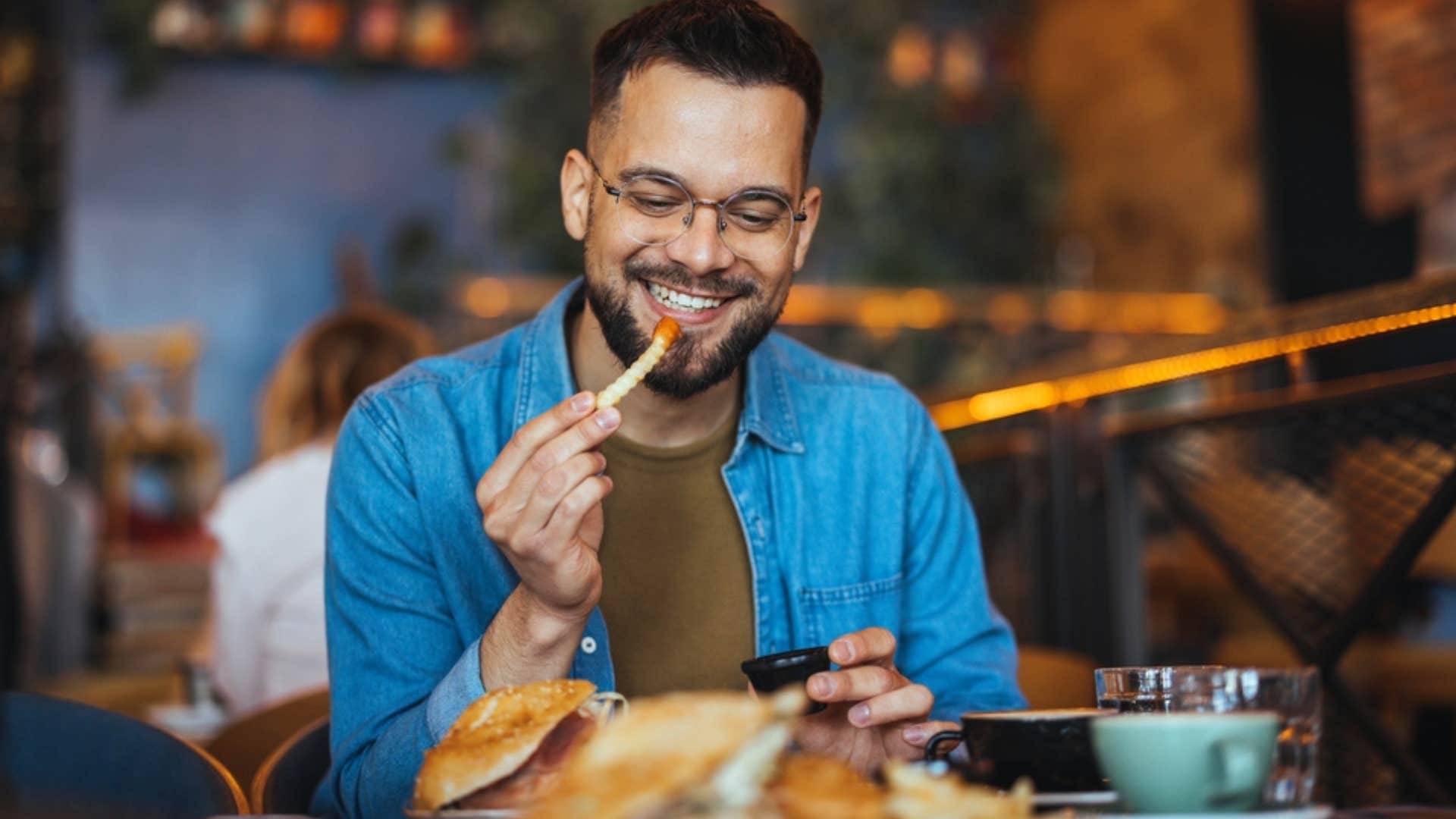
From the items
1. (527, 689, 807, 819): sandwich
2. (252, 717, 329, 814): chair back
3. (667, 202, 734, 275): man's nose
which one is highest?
(667, 202, 734, 275): man's nose

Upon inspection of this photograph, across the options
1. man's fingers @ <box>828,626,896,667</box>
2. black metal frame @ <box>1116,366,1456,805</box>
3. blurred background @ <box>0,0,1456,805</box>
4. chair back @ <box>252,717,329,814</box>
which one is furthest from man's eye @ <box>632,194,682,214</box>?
blurred background @ <box>0,0,1456,805</box>

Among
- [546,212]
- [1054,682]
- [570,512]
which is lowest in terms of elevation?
[1054,682]

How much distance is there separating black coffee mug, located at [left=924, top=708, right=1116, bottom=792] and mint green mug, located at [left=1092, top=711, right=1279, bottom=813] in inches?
2.5

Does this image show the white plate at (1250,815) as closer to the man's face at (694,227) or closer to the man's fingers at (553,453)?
the man's fingers at (553,453)

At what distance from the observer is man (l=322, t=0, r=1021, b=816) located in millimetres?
1289

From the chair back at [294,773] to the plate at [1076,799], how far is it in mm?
602

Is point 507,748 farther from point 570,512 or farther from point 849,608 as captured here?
point 849,608

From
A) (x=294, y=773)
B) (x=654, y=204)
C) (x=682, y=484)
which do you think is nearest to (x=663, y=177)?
(x=654, y=204)

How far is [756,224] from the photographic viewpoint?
1513mm

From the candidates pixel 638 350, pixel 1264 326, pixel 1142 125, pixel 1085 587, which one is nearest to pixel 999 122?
pixel 1142 125

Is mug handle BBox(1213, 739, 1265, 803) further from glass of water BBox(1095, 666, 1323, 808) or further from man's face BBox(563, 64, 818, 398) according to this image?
man's face BBox(563, 64, 818, 398)

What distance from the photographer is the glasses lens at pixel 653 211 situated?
147 cm

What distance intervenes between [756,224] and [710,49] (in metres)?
0.19

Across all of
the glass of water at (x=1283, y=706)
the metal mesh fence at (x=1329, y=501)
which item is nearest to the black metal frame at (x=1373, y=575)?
the metal mesh fence at (x=1329, y=501)
